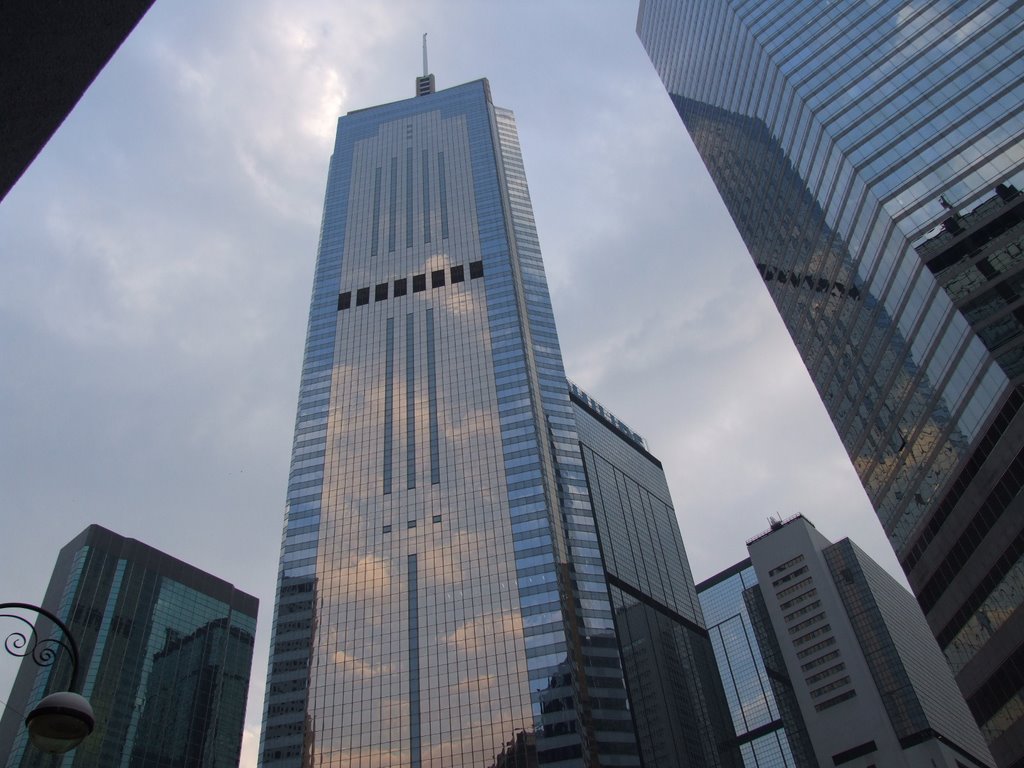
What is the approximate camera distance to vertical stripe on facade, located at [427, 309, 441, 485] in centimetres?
12125

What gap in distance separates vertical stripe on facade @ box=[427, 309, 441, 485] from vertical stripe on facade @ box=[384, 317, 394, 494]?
625 centimetres

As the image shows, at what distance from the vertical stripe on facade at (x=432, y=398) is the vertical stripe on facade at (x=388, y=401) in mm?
6251

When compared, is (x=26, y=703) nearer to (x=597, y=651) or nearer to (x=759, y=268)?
(x=597, y=651)

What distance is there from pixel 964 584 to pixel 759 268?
54618mm

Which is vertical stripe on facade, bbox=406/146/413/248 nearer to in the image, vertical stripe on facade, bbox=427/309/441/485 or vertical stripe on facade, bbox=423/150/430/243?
vertical stripe on facade, bbox=423/150/430/243

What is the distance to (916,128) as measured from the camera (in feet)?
254

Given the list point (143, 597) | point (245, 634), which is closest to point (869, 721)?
point (245, 634)

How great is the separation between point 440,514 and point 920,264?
69.8 m

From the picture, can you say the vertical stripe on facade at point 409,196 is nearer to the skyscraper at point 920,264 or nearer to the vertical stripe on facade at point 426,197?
the vertical stripe on facade at point 426,197

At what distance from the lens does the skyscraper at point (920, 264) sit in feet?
217

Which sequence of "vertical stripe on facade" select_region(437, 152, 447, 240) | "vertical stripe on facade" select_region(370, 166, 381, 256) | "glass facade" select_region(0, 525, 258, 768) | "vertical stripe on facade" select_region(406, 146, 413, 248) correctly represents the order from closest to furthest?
"glass facade" select_region(0, 525, 258, 768) → "vertical stripe on facade" select_region(437, 152, 447, 240) → "vertical stripe on facade" select_region(406, 146, 413, 248) → "vertical stripe on facade" select_region(370, 166, 381, 256)

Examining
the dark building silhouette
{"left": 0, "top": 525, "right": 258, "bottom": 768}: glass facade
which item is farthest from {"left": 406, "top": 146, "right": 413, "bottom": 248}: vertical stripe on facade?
the dark building silhouette

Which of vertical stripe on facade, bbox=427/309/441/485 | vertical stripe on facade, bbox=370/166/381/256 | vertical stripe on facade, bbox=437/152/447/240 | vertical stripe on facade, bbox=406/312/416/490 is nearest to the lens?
vertical stripe on facade, bbox=427/309/441/485

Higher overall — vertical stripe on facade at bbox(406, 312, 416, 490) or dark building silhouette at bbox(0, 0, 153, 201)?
vertical stripe on facade at bbox(406, 312, 416, 490)
